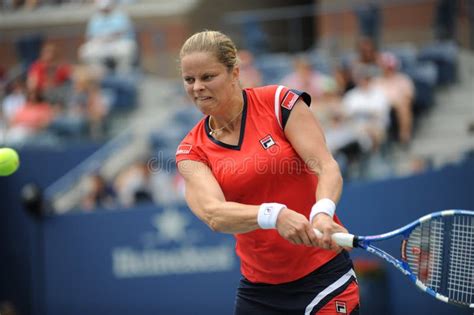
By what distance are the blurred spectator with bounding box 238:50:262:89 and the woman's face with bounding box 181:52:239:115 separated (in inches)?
260

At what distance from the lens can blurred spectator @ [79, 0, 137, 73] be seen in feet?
39.4

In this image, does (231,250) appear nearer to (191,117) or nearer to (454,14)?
(191,117)

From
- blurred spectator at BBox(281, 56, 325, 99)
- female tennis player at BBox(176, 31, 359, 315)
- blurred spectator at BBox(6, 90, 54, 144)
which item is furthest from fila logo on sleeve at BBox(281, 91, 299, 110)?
blurred spectator at BBox(6, 90, 54, 144)

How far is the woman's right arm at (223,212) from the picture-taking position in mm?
3820

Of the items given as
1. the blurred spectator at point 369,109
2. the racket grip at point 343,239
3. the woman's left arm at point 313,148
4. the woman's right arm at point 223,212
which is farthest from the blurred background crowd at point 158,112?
the racket grip at point 343,239

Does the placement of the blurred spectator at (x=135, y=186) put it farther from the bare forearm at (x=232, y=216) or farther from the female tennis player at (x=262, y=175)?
the bare forearm at (x=232, y=216)

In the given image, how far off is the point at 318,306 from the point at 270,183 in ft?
2.11

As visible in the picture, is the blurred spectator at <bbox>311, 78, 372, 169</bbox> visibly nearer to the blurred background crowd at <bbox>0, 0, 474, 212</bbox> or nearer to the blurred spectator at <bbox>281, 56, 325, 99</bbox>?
the blurred background crowd at <bbox>0, 0, 474, 212</bbox>

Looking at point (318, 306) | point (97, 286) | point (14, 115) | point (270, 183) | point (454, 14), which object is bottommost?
point (97, 286)

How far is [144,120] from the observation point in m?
12.0

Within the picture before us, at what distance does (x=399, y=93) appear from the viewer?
379 inches

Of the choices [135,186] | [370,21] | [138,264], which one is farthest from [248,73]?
[138,264]

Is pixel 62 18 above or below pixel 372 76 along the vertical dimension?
above

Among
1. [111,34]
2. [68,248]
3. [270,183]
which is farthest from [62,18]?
[270,183]
